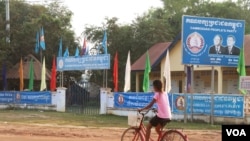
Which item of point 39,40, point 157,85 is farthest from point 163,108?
point 39,40

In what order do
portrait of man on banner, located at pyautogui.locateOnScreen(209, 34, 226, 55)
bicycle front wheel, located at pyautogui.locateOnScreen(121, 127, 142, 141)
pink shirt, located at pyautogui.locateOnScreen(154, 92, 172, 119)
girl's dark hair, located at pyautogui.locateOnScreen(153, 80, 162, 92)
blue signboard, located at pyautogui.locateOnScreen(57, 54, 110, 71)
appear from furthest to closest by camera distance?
1. blue signboard, located at pyautogui.locateOnScreen(57, 54, 110, 71)
2. portrait of man on banner, located at pyautogui.locateOnScreen(209, 34, 226, 55)
3. bicycle front wheel, located at pyautogui.locateOnScreen(121, 127, 142, 141)
4. girl's dark hair, located at pyautogui.locateOnScreen(153, 80, 162, 92)
5. pink shirt, located at pyautogui.locateOnScreen(154, 92, 172, 119)

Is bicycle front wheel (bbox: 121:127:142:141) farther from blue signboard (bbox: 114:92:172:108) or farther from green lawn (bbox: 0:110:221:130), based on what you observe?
blue signboard (bbox: 114:92:172:108)

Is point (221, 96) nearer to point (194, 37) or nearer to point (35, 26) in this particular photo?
point (194, 37)

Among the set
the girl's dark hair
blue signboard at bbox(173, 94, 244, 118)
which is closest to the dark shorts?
the girl's dark hair

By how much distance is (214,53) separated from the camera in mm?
22953

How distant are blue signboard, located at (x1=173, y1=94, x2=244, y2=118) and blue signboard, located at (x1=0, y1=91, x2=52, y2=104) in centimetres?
1217

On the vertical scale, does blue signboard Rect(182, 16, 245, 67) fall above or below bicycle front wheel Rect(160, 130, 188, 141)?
above

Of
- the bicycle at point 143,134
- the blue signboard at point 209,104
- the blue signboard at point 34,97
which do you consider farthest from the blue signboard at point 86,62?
the bicycle at point 143,134

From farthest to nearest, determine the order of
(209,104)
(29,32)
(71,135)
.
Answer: (29,32)
(209,104)
(71,135)

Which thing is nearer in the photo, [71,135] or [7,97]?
[71,135]

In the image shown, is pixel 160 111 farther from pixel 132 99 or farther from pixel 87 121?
pixel 132 99

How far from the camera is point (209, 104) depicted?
2205 cm

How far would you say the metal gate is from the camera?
29.9m

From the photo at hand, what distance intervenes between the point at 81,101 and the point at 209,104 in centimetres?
1074
